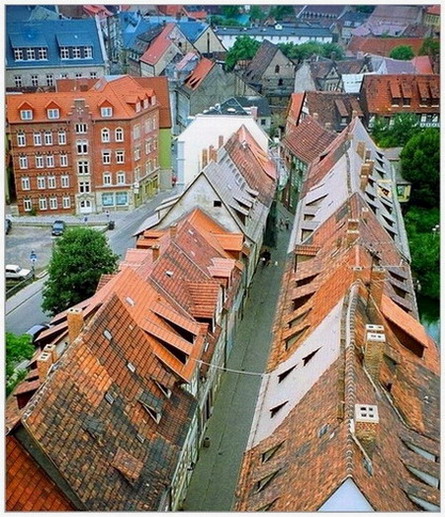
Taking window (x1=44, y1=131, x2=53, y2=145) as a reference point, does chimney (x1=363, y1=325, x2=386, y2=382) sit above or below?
below

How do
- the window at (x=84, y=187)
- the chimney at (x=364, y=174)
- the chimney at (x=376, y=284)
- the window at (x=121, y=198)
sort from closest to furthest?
the chimney at (x=376, y=284) < the chimney at (x=364, y=174) < the window at (x=84, y=187) < the window at (x=121, y=198)

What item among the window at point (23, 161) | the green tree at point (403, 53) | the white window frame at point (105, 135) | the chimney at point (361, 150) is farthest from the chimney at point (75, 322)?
the green tree at point (403, 53)

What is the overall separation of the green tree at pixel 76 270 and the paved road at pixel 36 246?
467 centimetres

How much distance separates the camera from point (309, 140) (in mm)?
68000

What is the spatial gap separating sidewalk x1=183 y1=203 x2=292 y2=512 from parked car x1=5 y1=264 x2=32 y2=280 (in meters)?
19.0

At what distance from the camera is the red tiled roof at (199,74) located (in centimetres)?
9444

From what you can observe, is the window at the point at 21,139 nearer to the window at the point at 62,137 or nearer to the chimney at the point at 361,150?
the window at the point at 62,137

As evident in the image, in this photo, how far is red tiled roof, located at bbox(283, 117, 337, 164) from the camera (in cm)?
6562

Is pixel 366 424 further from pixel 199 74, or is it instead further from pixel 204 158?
pixel 199 74

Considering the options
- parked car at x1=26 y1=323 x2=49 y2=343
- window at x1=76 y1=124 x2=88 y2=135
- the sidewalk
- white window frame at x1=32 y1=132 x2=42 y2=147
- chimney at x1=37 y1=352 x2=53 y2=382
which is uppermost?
window at x1=76 y1=124 x2=88 y2=135

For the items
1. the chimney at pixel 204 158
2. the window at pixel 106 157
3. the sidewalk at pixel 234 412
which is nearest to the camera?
the sidewalk at pixel 234 412

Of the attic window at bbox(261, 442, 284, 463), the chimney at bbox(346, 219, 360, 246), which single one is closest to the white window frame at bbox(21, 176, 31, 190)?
the chimney at bbox(346, 219, 360, 246)

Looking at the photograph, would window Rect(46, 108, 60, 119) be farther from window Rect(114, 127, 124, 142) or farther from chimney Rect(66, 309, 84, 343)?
chimney Rect(66, 309, 84, 343)

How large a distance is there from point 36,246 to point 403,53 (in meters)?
87.1
